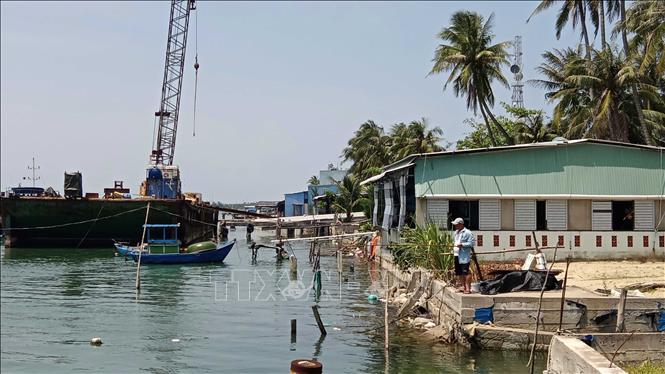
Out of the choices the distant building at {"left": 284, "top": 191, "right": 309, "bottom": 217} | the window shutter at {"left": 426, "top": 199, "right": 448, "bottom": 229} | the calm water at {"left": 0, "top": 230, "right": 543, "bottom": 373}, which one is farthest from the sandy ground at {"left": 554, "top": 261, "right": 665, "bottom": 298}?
the distant building at {"left": 284, "top": 191, "right": 309, "bottom": 217}

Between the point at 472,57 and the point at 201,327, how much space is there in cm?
2400

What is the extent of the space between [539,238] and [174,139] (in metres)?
55.4

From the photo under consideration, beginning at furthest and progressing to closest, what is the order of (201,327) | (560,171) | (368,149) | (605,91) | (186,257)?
(368,149) → (186,257) → (605,91) → (560,171) → (201,327)

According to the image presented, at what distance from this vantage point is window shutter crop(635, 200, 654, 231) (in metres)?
25.0

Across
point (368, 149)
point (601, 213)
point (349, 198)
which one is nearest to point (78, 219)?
point (349, 198)

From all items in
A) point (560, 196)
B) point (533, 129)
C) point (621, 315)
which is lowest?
point (621, 315)

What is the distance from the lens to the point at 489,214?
2486cm

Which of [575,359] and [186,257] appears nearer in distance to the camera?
[575,359]

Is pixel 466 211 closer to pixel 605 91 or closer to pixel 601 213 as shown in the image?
pixel 601 213

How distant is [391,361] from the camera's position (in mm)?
15461

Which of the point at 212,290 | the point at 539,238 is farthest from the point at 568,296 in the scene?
the point at 212,290

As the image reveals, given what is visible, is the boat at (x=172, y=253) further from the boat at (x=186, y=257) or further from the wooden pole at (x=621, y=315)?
the wooden pole at (x=621, y=315)

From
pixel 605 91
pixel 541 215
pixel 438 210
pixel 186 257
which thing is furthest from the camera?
pixel 186 257

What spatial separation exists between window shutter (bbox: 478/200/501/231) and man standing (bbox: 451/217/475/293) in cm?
809
